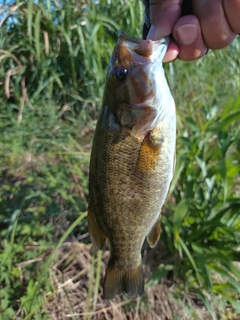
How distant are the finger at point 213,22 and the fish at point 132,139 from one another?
15cm

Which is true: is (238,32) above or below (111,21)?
below

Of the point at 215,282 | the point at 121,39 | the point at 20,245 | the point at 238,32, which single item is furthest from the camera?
the point at 215,282

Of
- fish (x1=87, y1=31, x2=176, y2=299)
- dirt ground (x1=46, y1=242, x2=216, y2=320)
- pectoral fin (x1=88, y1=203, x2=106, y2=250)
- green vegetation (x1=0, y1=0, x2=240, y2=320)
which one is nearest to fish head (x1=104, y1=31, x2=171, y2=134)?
fish (x1=87, y1=31, x2=176, y2=299)

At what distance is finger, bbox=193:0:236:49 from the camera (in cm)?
124

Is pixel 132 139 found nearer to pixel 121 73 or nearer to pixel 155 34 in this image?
pixel 121 73

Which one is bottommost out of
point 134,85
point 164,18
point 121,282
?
point 121,282

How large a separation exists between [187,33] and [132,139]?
38 cm

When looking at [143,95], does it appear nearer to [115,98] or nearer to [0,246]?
[115,98]

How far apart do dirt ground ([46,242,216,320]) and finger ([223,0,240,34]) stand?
1269mm

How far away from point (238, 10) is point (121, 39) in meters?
0.38

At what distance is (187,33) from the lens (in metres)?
1.24

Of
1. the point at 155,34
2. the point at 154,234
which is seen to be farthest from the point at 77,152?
the point at 155,34

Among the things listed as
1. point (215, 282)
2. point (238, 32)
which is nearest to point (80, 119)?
point (215, 282)

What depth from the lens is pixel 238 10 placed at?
Answer: 122 cm
